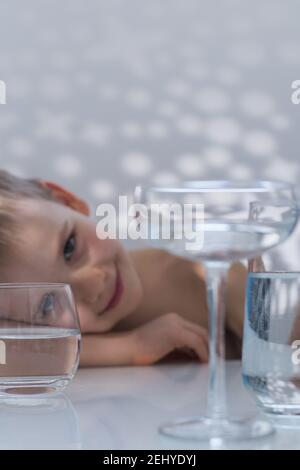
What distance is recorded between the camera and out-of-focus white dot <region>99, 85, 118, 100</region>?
150 centimetres

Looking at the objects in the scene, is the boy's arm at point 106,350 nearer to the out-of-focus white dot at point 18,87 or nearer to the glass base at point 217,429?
the out-of-focus white dot at point 18,87

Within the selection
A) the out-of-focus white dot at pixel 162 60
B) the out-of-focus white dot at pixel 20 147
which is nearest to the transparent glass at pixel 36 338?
the out-of-focus white dot at pixel 20 147

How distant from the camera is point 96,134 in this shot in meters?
1.49

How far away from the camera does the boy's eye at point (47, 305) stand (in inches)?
37.3

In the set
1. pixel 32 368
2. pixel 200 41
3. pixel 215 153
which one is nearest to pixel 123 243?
pixel 215 153

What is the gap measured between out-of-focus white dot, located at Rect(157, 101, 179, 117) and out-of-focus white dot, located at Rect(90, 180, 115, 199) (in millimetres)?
143

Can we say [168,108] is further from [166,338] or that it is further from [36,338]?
[36,338]

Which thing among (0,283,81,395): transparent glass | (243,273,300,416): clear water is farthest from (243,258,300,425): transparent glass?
(0,283,81,395): transparent glass

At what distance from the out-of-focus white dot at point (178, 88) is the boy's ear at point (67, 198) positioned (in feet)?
0.75

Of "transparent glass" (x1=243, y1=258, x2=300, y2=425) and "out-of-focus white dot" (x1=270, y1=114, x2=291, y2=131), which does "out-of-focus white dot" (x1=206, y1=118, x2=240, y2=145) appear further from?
"transparent glass" (x1=243, y1=258, x2=300, y2=425)
